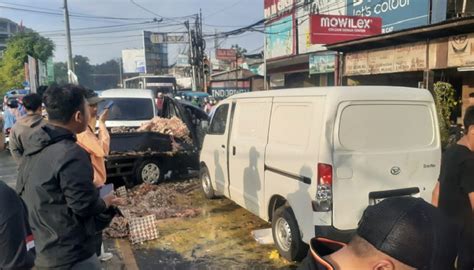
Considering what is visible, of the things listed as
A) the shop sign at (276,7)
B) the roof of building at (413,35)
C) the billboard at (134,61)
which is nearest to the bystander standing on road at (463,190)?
the roof of building at (413,35)

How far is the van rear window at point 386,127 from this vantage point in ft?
13.9

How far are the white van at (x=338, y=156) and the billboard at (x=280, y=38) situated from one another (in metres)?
19.3

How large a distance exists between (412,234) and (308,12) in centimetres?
2163

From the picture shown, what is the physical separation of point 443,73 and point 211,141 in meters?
8.08

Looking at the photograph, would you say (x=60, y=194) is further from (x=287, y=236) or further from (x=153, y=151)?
(x=153, y=151)

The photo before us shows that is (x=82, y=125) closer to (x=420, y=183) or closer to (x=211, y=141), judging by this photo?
(x=420, y=183)

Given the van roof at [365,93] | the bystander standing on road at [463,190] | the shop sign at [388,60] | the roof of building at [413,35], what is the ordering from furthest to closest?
1. the shop sign at [388,60]
2. the roof of building at [413,35]
3. the van roof at [365,93]
4. the bystander standing on road at [463,190]

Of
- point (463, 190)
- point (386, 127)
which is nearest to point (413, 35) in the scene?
point (386, 127)

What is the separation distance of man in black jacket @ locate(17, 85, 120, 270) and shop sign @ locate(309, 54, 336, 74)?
16425 mm

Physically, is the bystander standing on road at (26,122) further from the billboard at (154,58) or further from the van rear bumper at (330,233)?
Answer: the billboard at (154,58)

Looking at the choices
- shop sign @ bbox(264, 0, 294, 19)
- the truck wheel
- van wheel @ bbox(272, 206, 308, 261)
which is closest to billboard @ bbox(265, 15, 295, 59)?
shop sign @ bbox(264, 0, 294, 19)

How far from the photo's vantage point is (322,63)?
18.5 metres

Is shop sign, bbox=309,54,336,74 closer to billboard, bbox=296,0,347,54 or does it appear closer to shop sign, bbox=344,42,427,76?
billboard, bbox=296,0,347,54

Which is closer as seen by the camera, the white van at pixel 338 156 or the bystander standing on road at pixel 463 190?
the bystander standing on road at pixel 463 190
